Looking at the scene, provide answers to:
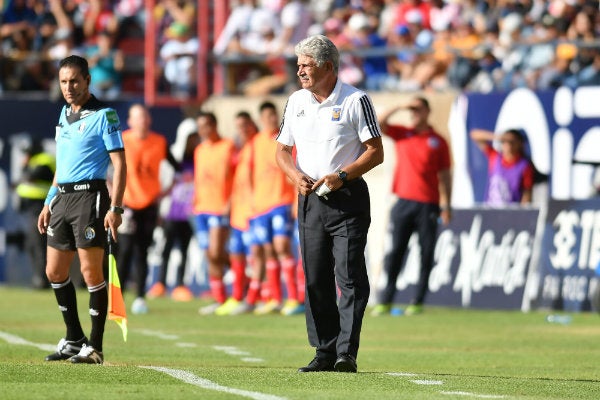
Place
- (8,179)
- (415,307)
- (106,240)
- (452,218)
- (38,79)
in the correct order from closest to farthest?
(106,240) < (415,307) < (452,218) < (8,179) < (38,79)

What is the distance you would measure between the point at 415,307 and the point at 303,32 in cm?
838

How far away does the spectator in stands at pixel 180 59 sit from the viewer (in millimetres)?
25016

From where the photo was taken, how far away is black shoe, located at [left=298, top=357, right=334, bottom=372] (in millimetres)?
10547

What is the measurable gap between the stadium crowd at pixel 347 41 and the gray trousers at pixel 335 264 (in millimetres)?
9585

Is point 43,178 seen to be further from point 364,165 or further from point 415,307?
point 364,165

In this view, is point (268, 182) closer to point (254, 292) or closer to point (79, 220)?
point (254, 292)

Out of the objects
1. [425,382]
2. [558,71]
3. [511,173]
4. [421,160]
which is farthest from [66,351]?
[558,71]

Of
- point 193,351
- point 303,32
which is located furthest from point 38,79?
point 193,351

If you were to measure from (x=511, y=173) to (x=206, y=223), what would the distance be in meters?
4.03

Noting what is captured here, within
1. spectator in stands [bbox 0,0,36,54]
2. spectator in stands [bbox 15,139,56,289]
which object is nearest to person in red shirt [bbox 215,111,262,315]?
spectator in stands [bbox 15,139,56,289]

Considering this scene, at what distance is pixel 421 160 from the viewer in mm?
18344

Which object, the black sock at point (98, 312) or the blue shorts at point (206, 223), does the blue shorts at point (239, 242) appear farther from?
the black sock at point (98, 312)

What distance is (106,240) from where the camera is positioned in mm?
11273

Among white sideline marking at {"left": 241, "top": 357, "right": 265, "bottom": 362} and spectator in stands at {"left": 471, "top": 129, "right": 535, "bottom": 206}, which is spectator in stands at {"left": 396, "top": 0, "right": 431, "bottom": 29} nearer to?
spectator in stands at {"left": 471, "top": 129, "right": 535, "bottom": 206}
